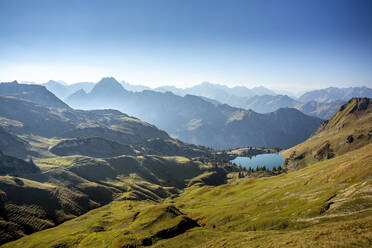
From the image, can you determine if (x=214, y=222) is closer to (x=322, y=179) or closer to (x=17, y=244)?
(x=322, y=179)

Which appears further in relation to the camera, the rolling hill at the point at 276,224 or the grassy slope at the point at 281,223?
the rolling hill at the point at 276,224

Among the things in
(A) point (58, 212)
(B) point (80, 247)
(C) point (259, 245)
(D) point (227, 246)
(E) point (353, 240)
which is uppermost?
(E) point (353, 240)

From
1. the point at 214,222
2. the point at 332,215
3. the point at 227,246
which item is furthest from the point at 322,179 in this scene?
the point at 227,246

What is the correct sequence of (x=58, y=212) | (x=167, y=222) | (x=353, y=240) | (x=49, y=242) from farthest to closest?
(x=58, y=212) < (x=49, y=242) < (x=167, y=222) < (x=353, y=240)

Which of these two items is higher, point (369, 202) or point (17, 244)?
point (369, 202)

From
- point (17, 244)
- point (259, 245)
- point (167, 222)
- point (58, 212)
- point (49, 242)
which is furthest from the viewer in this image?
point (58, 212)

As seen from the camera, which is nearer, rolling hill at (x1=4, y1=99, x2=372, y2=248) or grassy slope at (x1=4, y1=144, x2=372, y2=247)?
grassy slope at (x1=4, y1=144, x2=372, y2=247)

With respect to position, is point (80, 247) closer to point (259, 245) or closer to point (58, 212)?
point (259, 245)

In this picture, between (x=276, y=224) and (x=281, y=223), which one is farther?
(x=276, y=224)

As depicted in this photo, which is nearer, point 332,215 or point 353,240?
point 353,240

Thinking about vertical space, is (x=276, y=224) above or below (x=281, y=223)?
below
